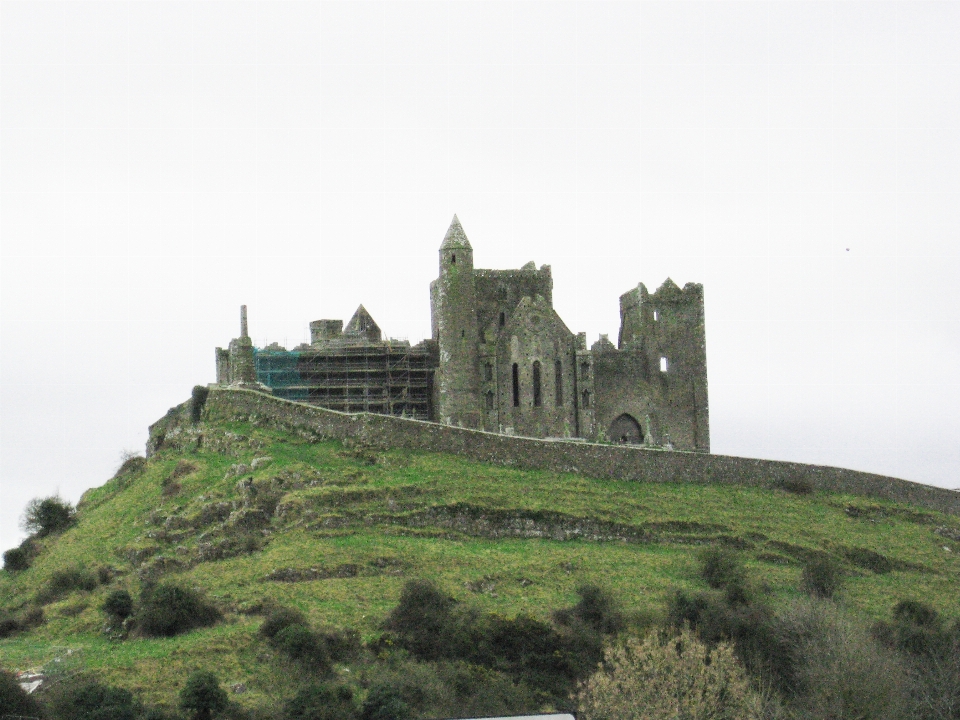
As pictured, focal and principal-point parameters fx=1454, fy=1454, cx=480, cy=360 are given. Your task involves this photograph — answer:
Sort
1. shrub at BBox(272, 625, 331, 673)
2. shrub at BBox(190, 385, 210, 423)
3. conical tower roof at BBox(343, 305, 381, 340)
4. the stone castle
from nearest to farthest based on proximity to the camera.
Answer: shrub at BBox(272, 625, 331, 673)
shrub at BBox(190, 385, 210, 423)
the stone castle
conical tower roof at BBox(343, 305, 381, 340)

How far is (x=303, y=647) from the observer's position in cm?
4344

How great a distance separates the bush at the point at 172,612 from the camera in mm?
45344

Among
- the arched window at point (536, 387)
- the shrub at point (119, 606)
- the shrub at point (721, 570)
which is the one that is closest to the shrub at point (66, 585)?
the shrub at point (119, 606)

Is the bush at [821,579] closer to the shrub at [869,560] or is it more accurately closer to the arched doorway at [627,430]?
the shrub at [869,560]

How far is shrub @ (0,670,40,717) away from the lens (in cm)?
3959

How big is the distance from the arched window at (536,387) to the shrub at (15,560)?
25385 millimetres

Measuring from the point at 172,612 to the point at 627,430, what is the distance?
34.7 metres

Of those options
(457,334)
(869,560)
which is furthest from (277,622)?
(457,334)

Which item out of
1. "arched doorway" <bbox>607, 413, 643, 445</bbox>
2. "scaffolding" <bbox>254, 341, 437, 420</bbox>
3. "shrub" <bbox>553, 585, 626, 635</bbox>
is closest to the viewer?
"shrub" <bbox>553, 585, 626, 635</bbox>

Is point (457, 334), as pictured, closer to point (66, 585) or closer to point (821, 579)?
point (821, 579)

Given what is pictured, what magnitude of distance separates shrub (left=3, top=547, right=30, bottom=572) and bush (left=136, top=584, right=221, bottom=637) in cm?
1531

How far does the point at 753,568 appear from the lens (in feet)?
180

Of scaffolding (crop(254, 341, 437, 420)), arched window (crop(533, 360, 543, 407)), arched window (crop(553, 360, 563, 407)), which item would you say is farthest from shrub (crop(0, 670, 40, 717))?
arched window (crop(553, 360, 563, 407))

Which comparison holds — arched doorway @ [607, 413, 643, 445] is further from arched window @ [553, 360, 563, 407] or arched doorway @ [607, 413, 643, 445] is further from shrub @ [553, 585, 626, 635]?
shrub @ [553, 585, 626, 635]
